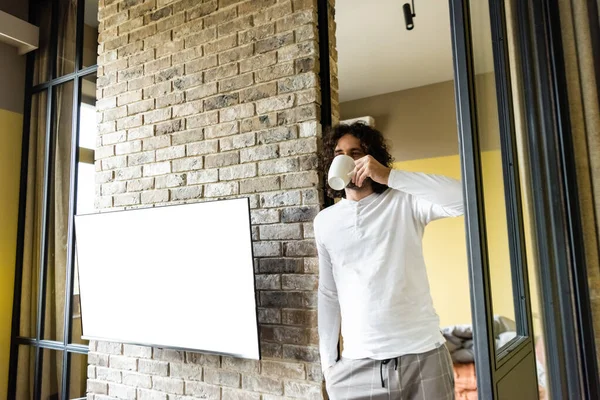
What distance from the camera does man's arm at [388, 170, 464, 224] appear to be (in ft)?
4.32

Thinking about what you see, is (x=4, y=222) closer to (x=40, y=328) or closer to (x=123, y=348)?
(x=40, y=328)

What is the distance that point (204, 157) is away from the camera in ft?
6.97

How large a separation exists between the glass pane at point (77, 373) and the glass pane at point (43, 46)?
6.63ft

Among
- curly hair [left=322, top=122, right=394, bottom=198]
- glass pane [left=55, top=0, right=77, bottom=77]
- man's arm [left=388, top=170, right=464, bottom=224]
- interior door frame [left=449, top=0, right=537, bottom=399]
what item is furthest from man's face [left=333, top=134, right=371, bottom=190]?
glass pane [left=55, top=0, right=77, bottom=77]

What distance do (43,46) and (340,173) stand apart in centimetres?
296

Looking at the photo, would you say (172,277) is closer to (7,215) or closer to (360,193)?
(360,193)

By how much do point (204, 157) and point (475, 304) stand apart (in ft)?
5.34

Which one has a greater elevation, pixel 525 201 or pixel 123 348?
pixel 525 201

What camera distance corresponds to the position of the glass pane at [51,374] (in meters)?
2.89

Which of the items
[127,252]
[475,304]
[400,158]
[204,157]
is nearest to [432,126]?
[400,158]

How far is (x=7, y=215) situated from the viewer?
3.09 metres

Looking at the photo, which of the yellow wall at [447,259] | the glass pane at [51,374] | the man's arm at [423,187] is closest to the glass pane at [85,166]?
the glass pane at [51,374]

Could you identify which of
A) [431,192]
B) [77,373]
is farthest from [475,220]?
[77,373]

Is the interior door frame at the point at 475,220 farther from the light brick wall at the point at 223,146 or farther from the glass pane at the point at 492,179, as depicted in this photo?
the light brick wall at the point at 223,146
